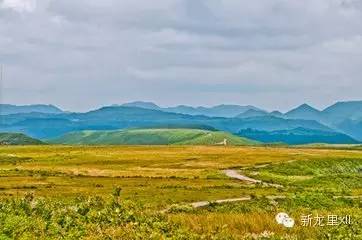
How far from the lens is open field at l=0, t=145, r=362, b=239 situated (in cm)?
3694

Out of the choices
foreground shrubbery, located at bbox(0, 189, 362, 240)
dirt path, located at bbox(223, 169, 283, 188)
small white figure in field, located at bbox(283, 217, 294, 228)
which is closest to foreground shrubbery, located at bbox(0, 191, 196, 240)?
foreground shrubbery, located at bbox(0, 189, 362, 240)

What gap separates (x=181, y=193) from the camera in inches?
3610

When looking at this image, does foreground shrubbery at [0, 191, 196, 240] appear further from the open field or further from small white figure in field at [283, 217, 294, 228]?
small white figure in field at [283, 217, 294, 228]

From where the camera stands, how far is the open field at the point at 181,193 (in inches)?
1454

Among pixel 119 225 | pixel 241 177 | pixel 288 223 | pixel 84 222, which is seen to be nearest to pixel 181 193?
pixel 241 177

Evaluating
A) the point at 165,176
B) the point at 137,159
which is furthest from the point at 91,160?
the point at 165,176

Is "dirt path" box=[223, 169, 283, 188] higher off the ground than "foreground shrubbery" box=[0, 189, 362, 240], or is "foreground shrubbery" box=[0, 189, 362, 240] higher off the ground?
"foreground shrubbery" box=[0, 189, 362, 240]

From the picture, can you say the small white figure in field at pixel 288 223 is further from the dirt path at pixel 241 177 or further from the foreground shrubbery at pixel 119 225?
the dirt path at pixel 241 177

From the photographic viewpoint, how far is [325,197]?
79625 mm

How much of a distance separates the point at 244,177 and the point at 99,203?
85131 millimetres

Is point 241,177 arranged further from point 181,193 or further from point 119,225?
point 119,225

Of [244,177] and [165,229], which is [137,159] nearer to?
[244,177]

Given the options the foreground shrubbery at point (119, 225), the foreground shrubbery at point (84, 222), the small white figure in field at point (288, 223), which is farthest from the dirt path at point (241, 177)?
the small white figure in field at point (288, 223)

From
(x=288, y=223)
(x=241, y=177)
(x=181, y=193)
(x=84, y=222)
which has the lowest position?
(x=181, y=193)
